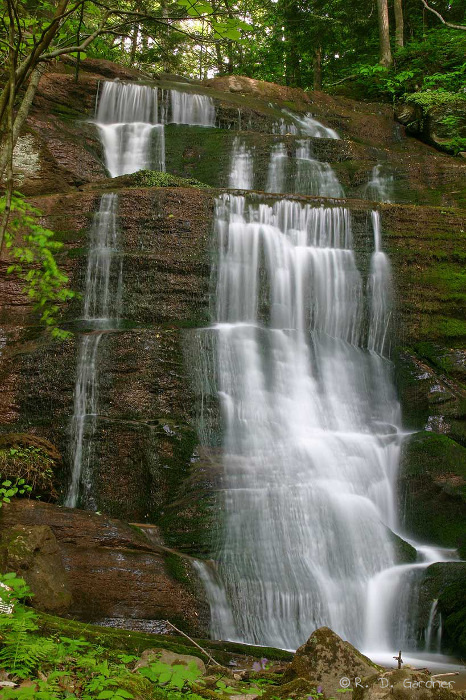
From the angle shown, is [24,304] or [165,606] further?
[24,304]

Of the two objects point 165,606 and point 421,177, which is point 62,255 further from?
point 421,177

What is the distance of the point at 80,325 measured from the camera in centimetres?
904

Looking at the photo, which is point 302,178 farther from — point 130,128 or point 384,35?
point 384,35

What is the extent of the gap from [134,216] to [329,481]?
17.3 feet

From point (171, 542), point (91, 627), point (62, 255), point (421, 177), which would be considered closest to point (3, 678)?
point (91, 627)

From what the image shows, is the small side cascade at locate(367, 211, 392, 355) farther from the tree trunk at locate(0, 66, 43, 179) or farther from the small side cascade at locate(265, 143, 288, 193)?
the tree trunk at locate(0, 66, 43, 179)

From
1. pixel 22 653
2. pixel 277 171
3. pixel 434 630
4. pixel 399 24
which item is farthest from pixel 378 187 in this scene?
pixel 22 653

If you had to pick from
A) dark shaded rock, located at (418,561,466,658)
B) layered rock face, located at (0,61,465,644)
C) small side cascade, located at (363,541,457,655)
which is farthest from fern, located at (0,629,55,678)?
dark shaded rock, located at (418,561,466,658)

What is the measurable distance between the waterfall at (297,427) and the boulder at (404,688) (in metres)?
3.49

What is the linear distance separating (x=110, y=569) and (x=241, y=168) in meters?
10.5

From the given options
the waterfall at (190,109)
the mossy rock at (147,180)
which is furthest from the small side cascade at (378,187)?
the waterfall at (190,109)

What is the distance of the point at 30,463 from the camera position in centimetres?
656

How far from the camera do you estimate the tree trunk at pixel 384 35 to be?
20.2 metres

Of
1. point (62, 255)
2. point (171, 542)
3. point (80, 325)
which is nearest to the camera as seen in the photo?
point (171, 542)
